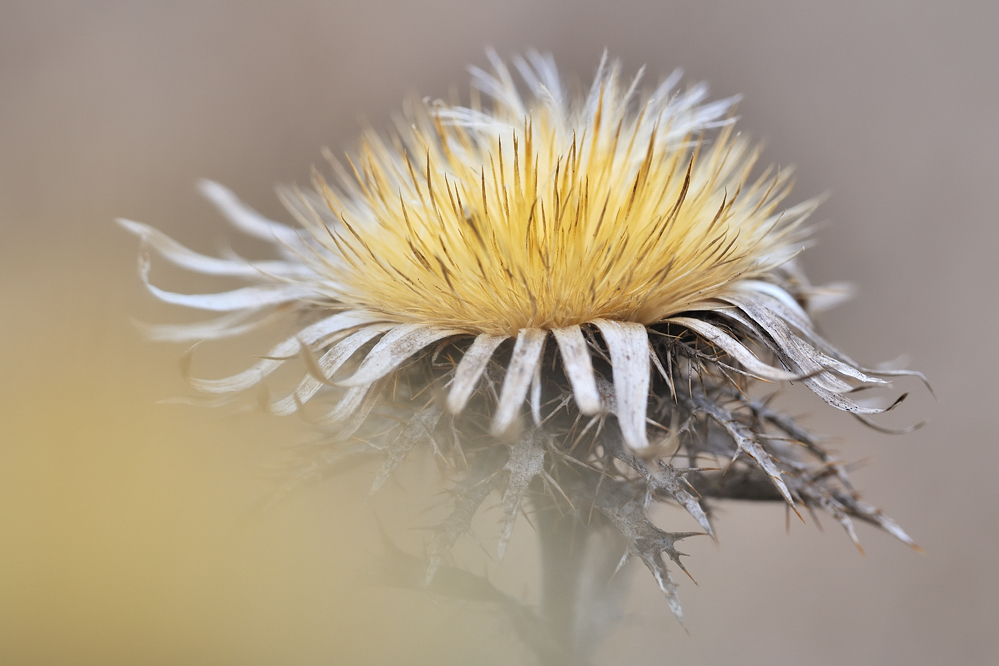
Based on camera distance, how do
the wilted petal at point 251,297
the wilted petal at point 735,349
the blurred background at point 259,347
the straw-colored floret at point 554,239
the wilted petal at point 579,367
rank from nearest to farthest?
1. the blurred background at point 259,347
2. the wilted petal at point 579,367
3. the wilted petal at point 735,349
4. the straw-colored floret at point 554,239
5. the wilted petal at point 251,297

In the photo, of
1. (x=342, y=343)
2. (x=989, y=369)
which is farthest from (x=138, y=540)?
(x=989, y=369)

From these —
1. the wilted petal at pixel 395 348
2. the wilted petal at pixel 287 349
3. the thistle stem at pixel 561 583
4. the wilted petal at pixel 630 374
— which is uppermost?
the wilted petal at pixel 287 349

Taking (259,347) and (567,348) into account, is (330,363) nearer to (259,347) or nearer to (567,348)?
(567,348)

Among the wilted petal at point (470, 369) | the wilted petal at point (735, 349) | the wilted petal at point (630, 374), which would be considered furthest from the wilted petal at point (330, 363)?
the wilted petal at point (735, 349)

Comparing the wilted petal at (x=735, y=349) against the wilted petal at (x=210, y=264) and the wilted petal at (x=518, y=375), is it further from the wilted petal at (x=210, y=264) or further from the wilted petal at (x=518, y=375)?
the wilted petal at (x=210, y=264)

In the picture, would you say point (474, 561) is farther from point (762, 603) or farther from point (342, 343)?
point (762, 603)

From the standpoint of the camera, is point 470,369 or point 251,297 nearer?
point 470,369

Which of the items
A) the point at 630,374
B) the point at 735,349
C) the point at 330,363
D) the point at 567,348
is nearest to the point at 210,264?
the point at 330,363
